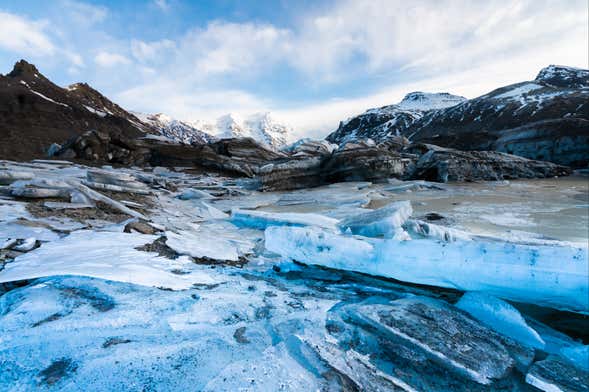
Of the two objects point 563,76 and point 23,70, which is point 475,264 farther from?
point 563,76

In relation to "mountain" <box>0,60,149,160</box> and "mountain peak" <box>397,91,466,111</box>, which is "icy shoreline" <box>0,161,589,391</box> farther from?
"mountain peak" <box>397,91,466,111</box>

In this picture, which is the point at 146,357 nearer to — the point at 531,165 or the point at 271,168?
the point at 271,168

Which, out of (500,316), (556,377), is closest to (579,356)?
(556,377)

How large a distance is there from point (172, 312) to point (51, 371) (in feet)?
1.71

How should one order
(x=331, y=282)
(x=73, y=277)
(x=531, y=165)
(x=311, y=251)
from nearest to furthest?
(x=73, y=277) → (x=331, y=282) → (x=311, y=251) → (x=531, y=165)

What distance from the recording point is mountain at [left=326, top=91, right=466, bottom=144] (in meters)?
70.5

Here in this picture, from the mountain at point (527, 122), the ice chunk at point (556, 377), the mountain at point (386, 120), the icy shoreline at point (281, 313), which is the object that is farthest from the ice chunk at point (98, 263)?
the mountain at point (386, 120)

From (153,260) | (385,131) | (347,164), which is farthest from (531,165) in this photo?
(385,131)

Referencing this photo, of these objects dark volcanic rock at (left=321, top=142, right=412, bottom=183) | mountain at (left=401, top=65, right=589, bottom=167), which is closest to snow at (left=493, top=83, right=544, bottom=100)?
mountain at (left=401, top=65, right=589, bottom=167)

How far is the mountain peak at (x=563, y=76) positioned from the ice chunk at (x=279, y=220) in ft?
239

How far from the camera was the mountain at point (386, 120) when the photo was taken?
70456 mm

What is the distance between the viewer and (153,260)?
2191 mm

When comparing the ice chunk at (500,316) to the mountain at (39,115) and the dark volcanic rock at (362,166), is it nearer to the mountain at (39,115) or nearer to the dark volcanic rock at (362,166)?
the dark volcanic rock at (362,166)

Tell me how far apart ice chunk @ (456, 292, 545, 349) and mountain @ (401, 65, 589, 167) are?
61.1 feet
